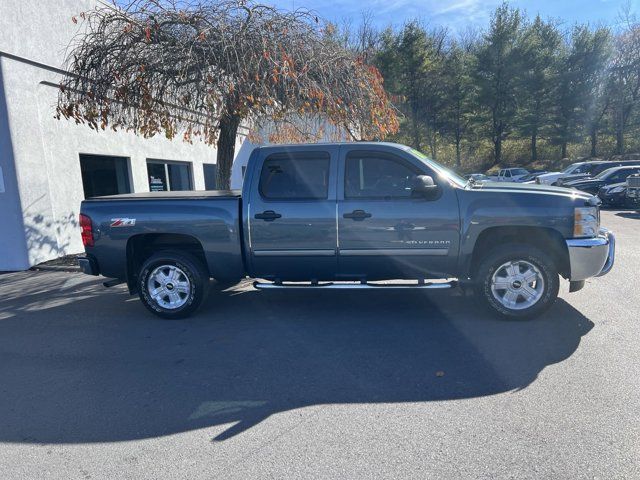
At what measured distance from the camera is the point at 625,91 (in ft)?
118

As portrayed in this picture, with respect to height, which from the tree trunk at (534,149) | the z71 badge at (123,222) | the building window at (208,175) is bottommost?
the z71 badge at (123,222)

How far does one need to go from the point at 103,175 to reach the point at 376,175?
27.0ft

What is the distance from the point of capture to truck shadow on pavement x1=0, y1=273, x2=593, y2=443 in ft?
11.1

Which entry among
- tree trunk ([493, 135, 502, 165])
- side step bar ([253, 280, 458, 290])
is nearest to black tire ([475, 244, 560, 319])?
side step bar ([253, 280, 458, 290])

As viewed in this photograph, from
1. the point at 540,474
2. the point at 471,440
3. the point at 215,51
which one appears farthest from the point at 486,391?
the point at 215,51

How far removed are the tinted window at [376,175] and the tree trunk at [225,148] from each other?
4.21 meters

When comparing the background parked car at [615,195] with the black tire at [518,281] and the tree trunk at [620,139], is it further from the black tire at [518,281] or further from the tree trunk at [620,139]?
the tree trunk at [620,139]

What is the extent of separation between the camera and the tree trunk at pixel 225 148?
28.7ft

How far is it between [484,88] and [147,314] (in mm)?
38387

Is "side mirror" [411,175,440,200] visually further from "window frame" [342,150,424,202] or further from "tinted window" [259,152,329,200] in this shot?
"tinted window" [259,152,329,200]

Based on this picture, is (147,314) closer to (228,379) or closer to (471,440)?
(228,379)

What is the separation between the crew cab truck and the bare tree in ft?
7.49

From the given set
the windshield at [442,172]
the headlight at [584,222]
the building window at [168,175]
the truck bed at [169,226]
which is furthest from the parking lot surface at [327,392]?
the building window at [168,175]

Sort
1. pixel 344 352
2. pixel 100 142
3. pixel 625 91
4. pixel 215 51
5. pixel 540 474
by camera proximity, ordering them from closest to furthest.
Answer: pixel 540 474 → pixel 344 352 → pixel 215 51 → pixel 100 142 → pixel 625 91
